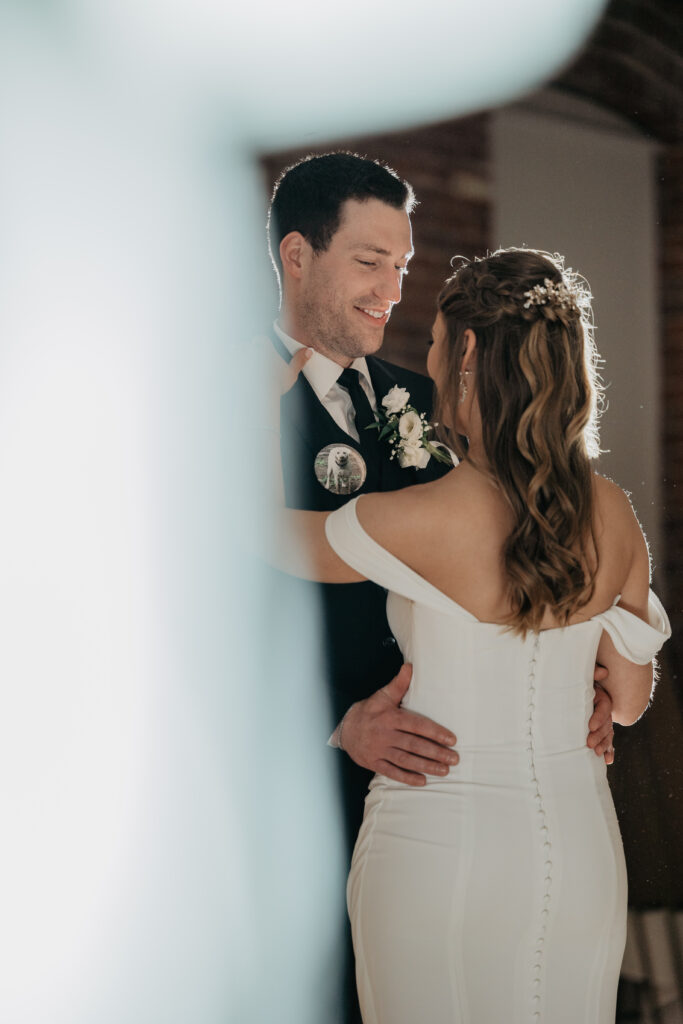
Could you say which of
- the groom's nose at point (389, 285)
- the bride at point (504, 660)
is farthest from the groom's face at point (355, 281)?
the bride at point (504, 660)

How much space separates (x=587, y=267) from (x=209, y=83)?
0.88 meters

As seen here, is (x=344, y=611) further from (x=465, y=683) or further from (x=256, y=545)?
(x=465, y=683)

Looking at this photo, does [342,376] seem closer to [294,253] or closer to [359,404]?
[359,404]

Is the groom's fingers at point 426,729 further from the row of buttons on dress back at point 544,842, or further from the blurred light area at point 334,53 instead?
the blurred light area at point 334,53

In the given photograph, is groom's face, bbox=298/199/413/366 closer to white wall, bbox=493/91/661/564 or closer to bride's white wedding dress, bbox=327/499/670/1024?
white wall, bbox=493/91/661/564

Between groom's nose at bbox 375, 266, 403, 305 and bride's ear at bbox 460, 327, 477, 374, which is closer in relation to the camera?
bride's ear at bbox 460, 327, 477, 374

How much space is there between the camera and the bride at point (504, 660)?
5.31ft

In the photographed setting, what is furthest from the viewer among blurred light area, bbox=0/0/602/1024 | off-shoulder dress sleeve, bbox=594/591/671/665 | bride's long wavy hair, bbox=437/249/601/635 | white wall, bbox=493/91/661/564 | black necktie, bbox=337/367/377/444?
white wall, bbox=493/91/661/564

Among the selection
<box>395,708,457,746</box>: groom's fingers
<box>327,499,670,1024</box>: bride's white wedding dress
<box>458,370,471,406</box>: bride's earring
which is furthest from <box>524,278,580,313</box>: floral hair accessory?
<box>395,708,457,746</box>: groom's fingers

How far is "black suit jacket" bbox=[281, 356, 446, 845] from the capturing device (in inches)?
77.9

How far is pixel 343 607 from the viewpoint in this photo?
1.98 meters

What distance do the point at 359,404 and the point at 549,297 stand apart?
0.53 meters

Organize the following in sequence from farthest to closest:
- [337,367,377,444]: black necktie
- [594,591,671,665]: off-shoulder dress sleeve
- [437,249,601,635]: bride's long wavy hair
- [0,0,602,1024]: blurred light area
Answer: [337,367,377,444]: black necktie, [0,0,602,1024]: blurred light area, [594,591,671,665]: off-shoulder dress sleeve, [437,249,601,635]: bride's long wavy hair

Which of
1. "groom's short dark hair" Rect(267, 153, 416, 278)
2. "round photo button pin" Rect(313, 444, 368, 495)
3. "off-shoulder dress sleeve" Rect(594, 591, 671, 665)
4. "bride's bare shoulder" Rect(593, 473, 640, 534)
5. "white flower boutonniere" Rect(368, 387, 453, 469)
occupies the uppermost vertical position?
"groom's short dark hair" Rect(267, 153, 416, 278)
